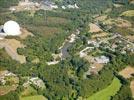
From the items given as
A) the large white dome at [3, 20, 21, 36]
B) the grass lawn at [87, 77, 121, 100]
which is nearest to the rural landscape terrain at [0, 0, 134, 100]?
the large white dome at [3, 20, 21, 36]

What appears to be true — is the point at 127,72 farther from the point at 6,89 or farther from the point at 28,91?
the point at 6,89

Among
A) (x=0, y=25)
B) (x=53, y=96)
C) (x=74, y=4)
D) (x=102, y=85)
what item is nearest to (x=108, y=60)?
(x=102, y=85)

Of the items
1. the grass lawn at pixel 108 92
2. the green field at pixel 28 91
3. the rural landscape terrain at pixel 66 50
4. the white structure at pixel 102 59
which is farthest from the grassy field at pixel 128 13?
the green field at pixel 28 91

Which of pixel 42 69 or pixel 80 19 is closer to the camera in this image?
pixel 42 69

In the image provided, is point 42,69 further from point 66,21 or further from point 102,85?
point 66,21

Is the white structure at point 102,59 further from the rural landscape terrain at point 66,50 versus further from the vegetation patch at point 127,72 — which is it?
the vegetation patch at point 127,72
